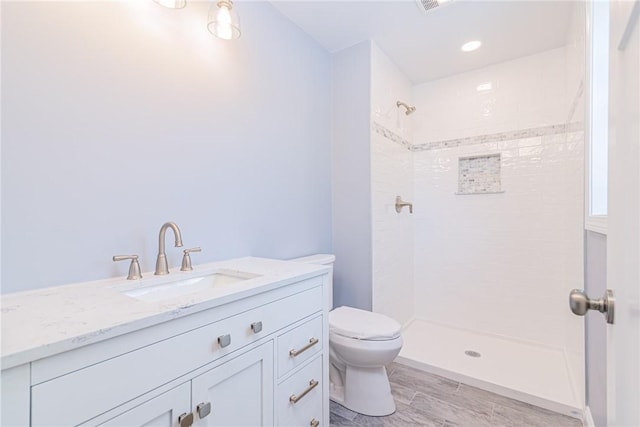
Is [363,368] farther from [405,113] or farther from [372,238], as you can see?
[405,113]

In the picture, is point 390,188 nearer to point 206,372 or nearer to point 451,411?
point 451,411

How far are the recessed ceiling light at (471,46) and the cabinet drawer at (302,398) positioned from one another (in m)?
2.41

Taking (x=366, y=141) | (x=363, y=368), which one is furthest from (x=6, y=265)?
(x=366, y=141)

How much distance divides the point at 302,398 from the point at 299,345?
0.74 feet

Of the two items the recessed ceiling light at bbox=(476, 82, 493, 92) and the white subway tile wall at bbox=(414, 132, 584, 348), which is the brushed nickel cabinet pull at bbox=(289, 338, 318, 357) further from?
the recessed ceiling light at bbox=(476, 82, 493, 92)

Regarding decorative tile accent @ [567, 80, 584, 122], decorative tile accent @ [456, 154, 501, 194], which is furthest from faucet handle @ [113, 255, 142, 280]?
decorative tile accent @ [456, 154, 501, 194]

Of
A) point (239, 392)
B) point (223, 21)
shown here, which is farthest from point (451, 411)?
point (223, 21)

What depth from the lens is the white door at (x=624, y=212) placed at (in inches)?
17.3

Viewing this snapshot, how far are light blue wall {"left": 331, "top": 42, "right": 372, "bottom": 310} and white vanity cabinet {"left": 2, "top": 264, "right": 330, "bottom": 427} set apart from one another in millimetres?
870

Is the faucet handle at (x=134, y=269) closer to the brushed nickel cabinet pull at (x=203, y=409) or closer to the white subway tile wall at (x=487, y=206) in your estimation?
the brushed nickel cabinet pull at (x=203, y=409)

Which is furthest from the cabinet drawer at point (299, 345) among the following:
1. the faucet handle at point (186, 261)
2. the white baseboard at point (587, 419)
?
the white baseboard at point (587, 419)

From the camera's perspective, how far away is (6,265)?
88cm

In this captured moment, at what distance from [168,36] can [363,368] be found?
6.37 ft

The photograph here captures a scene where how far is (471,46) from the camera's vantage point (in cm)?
223
